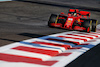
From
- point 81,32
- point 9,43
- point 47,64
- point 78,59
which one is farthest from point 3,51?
point 81,32

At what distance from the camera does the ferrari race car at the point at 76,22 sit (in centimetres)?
1279

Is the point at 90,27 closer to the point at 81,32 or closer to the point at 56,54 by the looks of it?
the point at 81,32

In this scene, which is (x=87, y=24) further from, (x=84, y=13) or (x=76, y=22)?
(x=84, y=13)

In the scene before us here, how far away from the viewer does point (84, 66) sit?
6.51m

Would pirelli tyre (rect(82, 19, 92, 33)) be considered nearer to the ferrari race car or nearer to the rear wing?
the ferrari race car

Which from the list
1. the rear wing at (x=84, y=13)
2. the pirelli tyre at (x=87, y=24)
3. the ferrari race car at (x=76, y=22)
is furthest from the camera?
the rear wing at (x=84, y=13)

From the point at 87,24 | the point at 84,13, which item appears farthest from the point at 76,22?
the point at 84,13

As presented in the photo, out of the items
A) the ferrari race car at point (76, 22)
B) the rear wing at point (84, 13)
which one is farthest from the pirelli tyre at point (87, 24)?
the rear wing at point (84, 13)

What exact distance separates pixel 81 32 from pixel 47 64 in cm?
669

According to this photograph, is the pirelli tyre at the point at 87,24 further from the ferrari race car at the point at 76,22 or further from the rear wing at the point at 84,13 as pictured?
the rear wing at the point at 84,13

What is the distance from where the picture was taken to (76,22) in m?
13.0

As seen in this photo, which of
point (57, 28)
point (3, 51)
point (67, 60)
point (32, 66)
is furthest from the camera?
point (57, 28)

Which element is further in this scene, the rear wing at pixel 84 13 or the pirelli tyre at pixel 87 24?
the rear wing at pixel 84 13

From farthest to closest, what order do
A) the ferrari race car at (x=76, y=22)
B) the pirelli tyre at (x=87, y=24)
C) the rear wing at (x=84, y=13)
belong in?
the rear wing at (x=84, y=13) < the ferrari race car at (x=76, y=22) < the pirelli tyre at (x=87, y=24)
